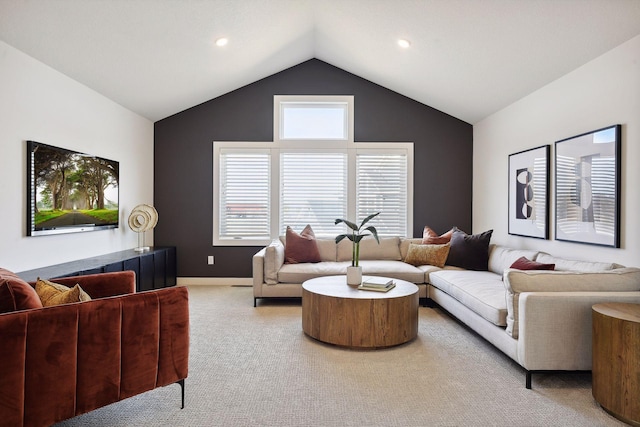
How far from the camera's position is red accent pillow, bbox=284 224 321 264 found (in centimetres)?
513

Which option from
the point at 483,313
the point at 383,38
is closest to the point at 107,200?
the point at 383,38

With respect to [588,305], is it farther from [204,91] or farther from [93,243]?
[204,91]

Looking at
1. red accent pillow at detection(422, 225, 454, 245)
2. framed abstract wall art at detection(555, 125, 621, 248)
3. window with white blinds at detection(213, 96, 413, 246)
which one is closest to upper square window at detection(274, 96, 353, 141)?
window with white blinds at detection(213, 96, 413, 246)

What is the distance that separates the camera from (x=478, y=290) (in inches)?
139

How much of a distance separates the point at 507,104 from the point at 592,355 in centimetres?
335

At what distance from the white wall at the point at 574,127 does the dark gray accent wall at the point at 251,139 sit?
627mm

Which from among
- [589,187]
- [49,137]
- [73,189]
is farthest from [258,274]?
[589,187]

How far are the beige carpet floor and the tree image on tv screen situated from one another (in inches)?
66.7

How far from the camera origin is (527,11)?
3.15 metres

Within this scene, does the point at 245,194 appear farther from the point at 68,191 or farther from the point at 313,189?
the point at 68,191

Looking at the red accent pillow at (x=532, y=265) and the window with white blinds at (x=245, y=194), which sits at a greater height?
the window with white blinds at (x=245, y=194)

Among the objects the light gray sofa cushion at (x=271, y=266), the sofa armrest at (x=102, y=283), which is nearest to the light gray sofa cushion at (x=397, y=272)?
the light gray sofa cushion at (x=271, y=266)

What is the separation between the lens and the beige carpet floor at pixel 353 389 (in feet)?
7.17

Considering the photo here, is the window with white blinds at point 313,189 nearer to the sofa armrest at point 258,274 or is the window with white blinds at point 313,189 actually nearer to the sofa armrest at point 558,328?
the sofa armrest at point 258,274
